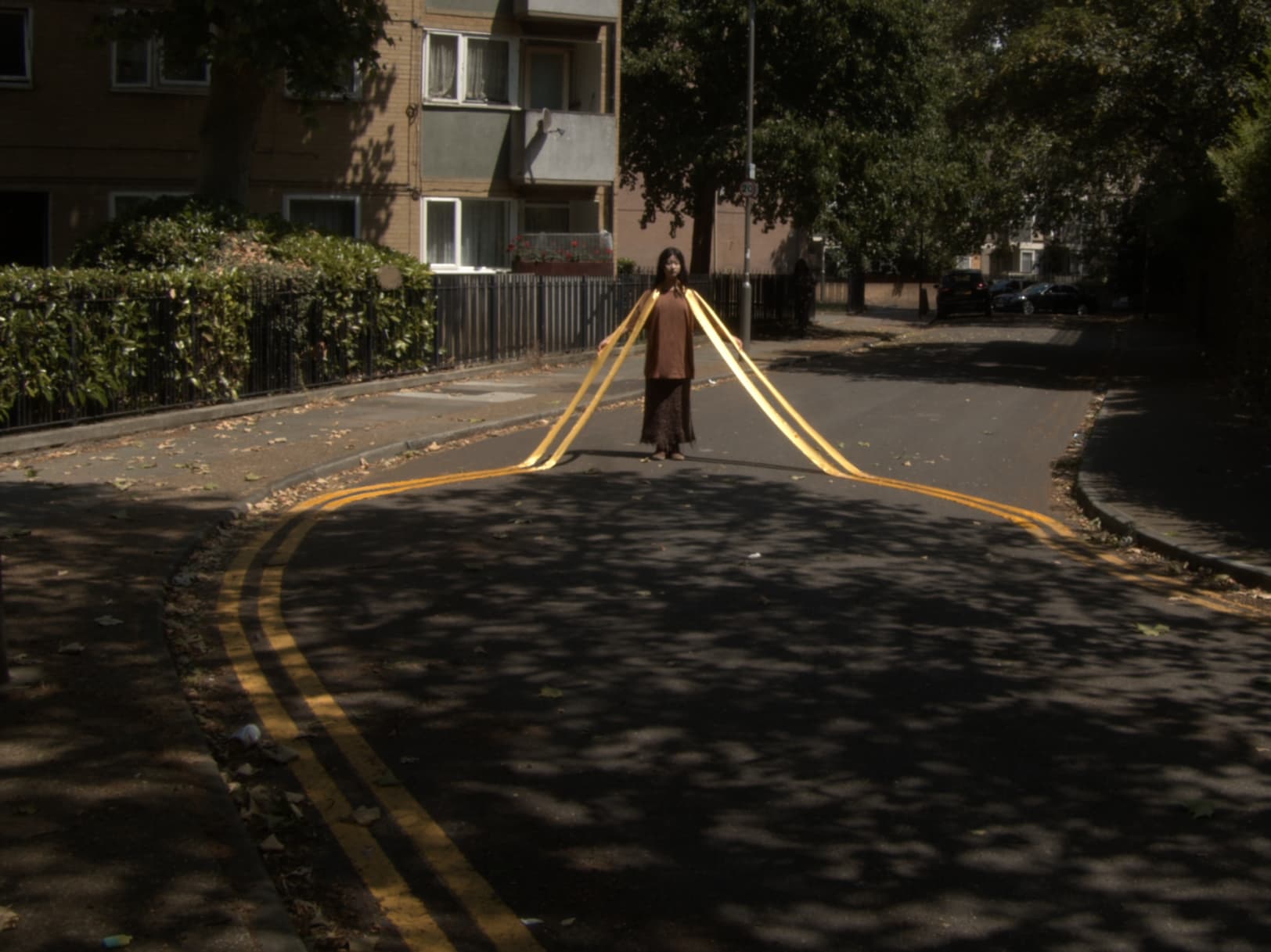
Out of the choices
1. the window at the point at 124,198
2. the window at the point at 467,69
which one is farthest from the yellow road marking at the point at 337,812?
the window at the point at 467,69

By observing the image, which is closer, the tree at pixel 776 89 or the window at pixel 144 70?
the window at pixel 144 70

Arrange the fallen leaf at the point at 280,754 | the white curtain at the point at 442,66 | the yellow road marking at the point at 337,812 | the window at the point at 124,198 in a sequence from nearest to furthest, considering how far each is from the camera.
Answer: the yellow road marking at the point at 337,812, the fallen leaf at the point at 280,754, the window at the point at 124,198, the white curtain at the point at 442,66

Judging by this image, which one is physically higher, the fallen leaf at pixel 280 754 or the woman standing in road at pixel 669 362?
the woman standing in road at pixel 669 362

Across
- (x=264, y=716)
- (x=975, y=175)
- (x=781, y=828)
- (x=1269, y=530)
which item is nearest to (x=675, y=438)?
(x=1269, y=530)

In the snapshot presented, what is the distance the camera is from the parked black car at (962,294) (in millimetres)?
54250

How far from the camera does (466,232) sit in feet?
94.9

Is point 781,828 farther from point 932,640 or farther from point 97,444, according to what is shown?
point 97,444

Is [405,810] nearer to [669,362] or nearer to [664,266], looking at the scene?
[669,362]

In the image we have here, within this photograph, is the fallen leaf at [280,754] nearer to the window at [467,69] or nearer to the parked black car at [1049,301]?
the window at [467,69]

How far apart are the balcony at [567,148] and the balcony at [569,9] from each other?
5.73 ft

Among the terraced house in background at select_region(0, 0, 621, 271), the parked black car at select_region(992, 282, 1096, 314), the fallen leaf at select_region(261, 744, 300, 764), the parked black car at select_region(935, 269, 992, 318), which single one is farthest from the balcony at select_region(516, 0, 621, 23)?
the parked black car at select_region(992, 282, 1096, 314)

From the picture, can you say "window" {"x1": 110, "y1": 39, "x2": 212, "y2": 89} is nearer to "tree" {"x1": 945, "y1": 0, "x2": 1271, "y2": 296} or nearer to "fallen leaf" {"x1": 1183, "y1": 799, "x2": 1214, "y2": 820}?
"tree" {"x1": 945, "y1": 0, "x2": 1271, "y2": 296}

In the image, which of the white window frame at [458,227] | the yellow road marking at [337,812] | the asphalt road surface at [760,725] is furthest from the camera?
the white window frame at [458,227]

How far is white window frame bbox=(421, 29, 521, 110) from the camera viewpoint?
27.7 m
